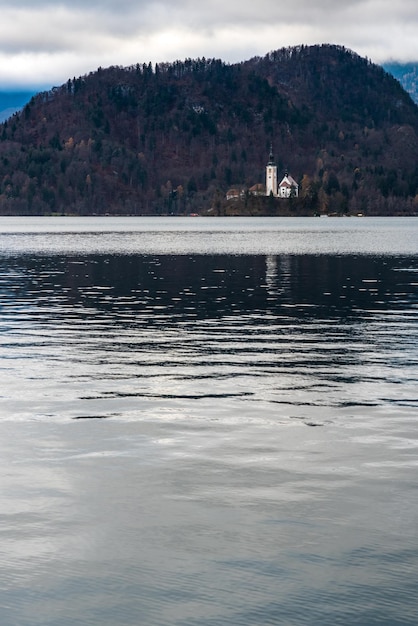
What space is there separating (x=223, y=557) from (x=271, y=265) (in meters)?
81.4

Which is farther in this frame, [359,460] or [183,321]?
[183,321]

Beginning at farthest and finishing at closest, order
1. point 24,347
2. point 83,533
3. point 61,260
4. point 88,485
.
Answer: point 61,260
point 24,347
point 88,485
point 83,533

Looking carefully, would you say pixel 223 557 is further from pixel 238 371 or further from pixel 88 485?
pixel 238 371

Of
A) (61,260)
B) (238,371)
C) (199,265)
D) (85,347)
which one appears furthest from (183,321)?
(61,260)

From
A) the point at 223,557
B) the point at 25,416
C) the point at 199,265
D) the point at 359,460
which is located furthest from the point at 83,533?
the point at 199,265

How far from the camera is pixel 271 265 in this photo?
9456 centimetres

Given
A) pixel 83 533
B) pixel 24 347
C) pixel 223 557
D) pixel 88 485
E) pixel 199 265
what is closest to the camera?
pixel 223 557

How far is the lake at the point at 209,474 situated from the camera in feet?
41.1

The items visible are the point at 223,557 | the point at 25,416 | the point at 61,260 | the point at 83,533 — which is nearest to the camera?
the point at 223,557

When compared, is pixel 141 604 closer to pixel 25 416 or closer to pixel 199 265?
pixel 25 416

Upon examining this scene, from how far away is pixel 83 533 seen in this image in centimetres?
1491

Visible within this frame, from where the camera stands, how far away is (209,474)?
18.3m

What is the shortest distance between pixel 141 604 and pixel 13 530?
3.47 metres

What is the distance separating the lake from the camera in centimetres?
1252
